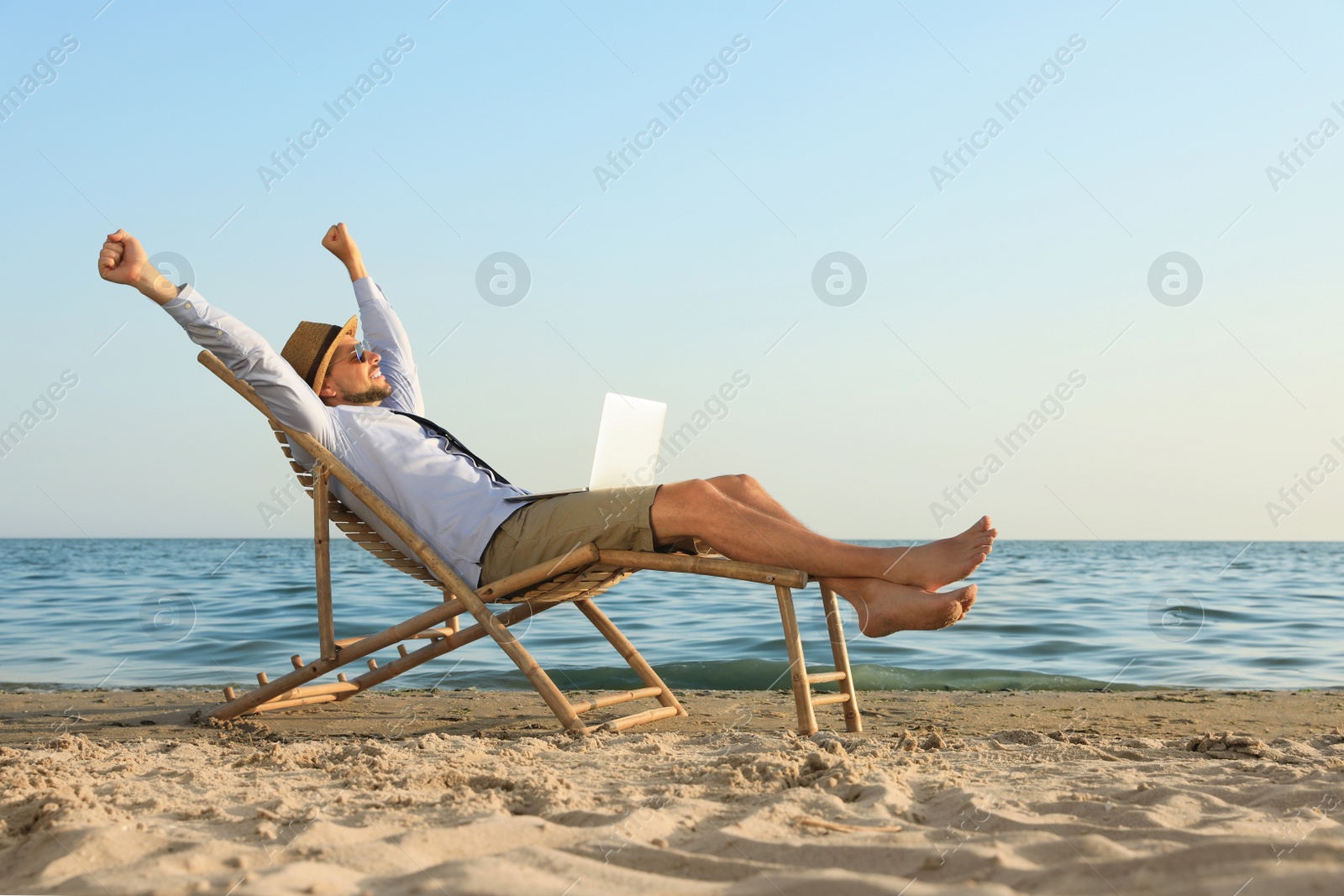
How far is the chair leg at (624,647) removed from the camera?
3713 mm

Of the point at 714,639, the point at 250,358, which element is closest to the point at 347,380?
the point at 250,358

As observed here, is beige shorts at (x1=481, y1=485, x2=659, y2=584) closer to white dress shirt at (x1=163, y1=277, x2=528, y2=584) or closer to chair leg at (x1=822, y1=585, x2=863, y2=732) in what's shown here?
white dress shirt at (x1=163, y1=277, x2=528, y2=584)

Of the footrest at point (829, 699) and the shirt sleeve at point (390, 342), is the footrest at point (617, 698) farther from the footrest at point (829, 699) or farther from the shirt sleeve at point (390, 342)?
the shirt sleeve at point (390, 342)

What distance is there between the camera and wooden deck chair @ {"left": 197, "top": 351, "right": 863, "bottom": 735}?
2998 millimetres

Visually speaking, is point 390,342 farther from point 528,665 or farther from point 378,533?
point 528,665

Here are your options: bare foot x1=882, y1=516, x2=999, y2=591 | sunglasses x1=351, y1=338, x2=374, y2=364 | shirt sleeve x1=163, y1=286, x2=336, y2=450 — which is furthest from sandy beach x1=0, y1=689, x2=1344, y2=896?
sunglasses x1=351, y1=338, x2=374, y2=364

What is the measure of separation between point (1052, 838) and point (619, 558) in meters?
1.67

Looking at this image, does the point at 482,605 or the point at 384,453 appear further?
the point at 384,453

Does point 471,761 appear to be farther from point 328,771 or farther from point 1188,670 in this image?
point 1188,670

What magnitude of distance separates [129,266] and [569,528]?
1550 mm

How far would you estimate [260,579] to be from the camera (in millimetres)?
12195

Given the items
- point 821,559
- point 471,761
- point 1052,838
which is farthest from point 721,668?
point 1052,838

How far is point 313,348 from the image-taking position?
3770 millimetres

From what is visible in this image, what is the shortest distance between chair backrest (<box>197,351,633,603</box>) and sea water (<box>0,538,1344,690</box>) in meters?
1.66
